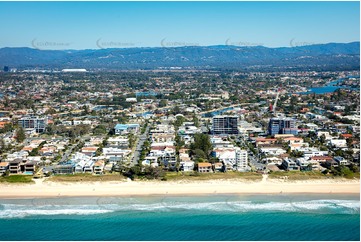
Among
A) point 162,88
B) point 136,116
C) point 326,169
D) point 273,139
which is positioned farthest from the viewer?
point 162,88

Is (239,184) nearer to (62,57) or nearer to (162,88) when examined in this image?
(162,88)

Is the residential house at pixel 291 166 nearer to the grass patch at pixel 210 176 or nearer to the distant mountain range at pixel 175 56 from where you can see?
the grass patch at pixel 210 176

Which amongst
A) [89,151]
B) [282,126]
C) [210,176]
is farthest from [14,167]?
[282,126]

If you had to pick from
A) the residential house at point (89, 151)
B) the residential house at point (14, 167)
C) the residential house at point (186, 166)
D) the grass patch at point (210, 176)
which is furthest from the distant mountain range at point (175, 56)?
the grass patch at point (210, 176)

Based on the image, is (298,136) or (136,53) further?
(136,53)

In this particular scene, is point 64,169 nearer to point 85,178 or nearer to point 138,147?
point 85,178

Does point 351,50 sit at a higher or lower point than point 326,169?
higher

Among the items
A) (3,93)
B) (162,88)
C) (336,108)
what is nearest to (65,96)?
(3,93)

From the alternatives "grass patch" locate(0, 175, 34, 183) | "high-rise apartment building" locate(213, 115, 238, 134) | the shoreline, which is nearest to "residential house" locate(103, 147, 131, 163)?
the shoreline
